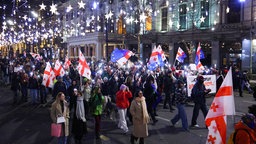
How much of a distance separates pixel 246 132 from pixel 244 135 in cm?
6

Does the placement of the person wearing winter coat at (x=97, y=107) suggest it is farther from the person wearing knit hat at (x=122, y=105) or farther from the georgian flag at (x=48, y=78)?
the georgian flag at (x=48, y=78)

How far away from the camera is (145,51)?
34.1 meters

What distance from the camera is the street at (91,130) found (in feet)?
26.9

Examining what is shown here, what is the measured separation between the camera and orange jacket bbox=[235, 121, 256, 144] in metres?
4.34

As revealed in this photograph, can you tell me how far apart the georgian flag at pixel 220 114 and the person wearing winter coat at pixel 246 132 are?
1.58ft

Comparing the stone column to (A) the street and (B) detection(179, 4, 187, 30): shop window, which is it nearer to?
(B) detection(179, 4, 187, 30): shop window

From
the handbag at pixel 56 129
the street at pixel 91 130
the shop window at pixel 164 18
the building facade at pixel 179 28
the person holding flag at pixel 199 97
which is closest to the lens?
the handbag at pixel 56 129

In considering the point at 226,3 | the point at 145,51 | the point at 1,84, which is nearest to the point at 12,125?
the point at 1,84

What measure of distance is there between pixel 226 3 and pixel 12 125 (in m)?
20.0

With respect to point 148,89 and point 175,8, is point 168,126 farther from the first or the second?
point 175,8

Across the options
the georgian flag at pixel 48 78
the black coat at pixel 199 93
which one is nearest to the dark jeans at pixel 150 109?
the black coat at pixel 199 93

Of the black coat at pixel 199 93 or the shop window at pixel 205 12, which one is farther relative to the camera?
the shop window at pixel 205 12

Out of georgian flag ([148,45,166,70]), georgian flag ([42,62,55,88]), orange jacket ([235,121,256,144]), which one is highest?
georgian flag ([148,45,166,70])

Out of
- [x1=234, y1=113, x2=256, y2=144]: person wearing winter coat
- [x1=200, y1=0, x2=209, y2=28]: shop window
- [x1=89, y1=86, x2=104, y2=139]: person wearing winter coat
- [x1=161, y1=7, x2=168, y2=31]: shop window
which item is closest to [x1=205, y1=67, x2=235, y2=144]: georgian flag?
[x1=234, y1=113, x2=256, y2=144]: person wearing winter coat
